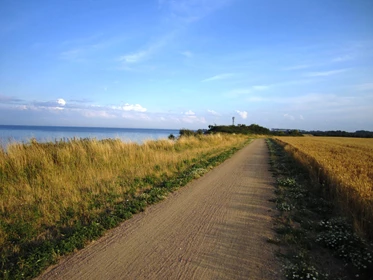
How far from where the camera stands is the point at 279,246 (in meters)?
4.20

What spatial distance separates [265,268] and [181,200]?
3548mm

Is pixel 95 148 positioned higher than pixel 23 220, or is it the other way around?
pixel 95 148

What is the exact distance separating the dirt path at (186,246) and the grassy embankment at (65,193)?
424 millimetres

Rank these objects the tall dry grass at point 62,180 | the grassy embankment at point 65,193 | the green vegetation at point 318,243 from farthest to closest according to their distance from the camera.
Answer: the tall dry grass at point 62,180, the grassy embankment at point 65,193, the green vegetation at point 318,243

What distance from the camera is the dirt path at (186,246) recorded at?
11.3 feet

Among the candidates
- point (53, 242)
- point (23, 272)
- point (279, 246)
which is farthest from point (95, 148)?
point (279, 246)

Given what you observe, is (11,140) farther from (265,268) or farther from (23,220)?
(265,268)

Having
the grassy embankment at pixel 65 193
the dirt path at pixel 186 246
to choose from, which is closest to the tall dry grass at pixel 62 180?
the grassy embankment at pixel 65 193

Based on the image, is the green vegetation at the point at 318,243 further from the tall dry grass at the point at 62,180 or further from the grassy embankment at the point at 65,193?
the tall dry grass at the point at 62,180

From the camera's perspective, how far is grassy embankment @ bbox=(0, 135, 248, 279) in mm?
4219

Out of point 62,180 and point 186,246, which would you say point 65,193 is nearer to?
point 62,180

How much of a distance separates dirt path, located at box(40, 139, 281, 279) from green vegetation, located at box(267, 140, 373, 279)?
0.28 m

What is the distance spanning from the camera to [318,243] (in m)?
4.31

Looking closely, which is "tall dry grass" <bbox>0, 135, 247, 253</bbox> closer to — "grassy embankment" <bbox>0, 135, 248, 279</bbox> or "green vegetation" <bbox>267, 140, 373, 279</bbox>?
"grassy embankment" <bbox>0, 135, 248, 279</bbox>
